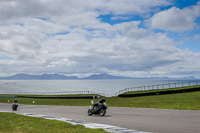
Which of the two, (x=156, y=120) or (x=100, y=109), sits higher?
(x=100, y=109)

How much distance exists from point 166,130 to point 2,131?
7.68m

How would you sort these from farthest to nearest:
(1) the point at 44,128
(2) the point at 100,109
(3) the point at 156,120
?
(2) the point at 100,109 → (3) the point at 156,120 → (1) the point at 44,128

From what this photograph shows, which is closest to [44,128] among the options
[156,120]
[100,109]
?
[156,120]

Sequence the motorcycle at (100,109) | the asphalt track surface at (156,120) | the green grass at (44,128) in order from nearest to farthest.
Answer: the green grass at (44,128) → the asphalt track surface at (156,120) → the motorcycle at (100,109)

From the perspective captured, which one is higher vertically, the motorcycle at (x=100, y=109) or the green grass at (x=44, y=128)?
the motorcycle at (x=100, y=109)

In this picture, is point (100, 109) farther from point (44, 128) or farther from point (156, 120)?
point (44, 128)

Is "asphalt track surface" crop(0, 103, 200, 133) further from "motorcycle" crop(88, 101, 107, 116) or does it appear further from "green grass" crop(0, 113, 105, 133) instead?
"green grass" crop(0, 113, 105, 133)

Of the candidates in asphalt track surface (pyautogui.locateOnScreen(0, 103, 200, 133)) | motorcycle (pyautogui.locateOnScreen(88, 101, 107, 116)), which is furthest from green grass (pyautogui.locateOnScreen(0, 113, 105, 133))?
motorcycle (pyautogui.locateOnScreen(88, 101, 107, 116))

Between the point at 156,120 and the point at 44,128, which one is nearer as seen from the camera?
the point at 44,128

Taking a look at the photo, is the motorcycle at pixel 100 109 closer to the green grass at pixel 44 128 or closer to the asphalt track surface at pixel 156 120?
the asphalt track surface at pixel 156 120

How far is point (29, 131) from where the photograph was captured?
9.62 metres

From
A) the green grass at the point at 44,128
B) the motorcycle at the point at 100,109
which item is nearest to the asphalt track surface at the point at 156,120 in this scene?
the motorcycle at the point at 100,109

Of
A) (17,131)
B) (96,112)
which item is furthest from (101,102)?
(17,131)

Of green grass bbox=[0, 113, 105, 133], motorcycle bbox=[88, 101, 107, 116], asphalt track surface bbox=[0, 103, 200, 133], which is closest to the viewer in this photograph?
green grass bbox=[0, 113, 105, 133]
